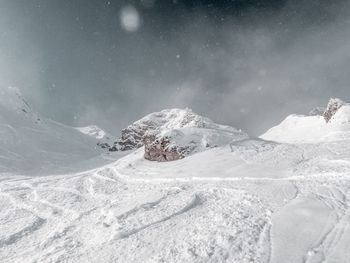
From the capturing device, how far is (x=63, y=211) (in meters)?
12.9

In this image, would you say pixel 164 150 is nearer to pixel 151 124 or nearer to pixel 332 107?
pixel 332 107

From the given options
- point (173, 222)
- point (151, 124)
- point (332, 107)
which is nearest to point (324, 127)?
point (332, 107)

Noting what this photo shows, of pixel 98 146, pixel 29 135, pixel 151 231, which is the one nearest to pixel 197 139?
pixel 151 231

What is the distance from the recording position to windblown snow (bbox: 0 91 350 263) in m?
7.59

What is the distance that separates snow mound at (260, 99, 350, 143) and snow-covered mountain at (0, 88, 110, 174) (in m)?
27.1

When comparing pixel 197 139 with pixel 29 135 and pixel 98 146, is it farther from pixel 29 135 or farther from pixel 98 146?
pixel 98 146

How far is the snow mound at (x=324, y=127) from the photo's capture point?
37031 mm

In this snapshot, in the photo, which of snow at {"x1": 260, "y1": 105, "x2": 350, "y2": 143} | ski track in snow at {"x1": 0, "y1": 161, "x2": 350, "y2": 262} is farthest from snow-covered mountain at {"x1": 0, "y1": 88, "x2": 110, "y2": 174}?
snow at {"x1": 260, "y1": 105, "x2": 350, "y2": 143}

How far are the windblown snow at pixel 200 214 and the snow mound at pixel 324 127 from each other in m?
13.1

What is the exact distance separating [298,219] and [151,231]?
3.99 m

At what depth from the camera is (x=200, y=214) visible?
394 inches

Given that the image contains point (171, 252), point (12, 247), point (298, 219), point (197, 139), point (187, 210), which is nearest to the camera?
point (171, 252)

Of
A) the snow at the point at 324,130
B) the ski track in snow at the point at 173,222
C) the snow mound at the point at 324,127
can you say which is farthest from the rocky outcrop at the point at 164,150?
the snow at the point at 324,130

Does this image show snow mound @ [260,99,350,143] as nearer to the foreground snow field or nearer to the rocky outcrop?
the rocky outcrop
